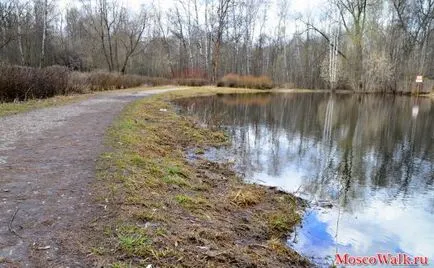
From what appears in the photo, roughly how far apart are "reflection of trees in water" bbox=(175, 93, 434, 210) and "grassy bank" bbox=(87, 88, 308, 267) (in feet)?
4.98

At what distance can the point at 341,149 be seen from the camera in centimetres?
1047

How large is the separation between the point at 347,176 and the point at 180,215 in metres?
4.58

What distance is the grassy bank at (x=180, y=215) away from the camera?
3.36 meters

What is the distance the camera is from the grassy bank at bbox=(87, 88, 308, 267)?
3357mm

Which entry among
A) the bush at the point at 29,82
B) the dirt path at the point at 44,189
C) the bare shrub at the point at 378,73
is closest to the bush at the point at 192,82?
the bare shrub at the point at 378,73

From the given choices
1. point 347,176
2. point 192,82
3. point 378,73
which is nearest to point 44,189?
point 347,176

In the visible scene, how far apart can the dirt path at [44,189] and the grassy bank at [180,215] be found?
0.23 metres

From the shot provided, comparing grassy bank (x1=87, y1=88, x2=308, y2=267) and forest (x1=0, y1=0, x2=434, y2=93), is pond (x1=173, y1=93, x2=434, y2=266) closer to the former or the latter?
grassy bank (x1=87, y1=88, x2=308, y2=267)

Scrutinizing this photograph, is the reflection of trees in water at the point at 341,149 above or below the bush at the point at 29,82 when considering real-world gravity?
below

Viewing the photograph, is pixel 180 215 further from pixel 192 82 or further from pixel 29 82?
pixel 192 82

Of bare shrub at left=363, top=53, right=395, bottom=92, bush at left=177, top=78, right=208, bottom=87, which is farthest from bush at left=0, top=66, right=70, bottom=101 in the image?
bare shrub at left=363, top=53, right=395, bottom=92

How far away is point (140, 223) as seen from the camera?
3846mm

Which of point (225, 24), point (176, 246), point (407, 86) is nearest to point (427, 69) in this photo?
point (407, 86)

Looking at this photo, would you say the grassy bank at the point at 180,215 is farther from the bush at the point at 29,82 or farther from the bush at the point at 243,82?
the bush at the point at 243,82
